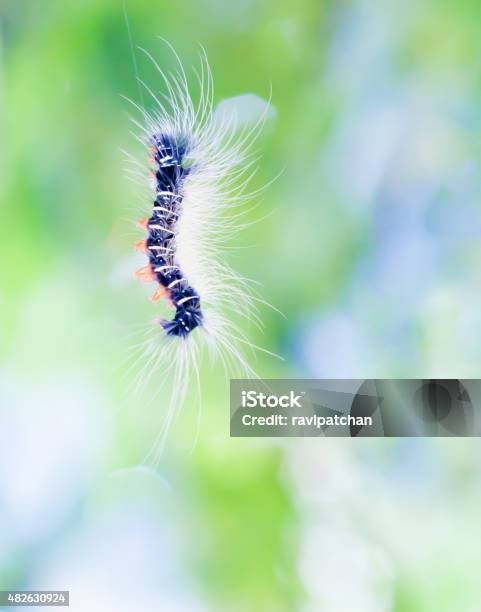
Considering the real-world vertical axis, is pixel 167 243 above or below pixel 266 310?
above

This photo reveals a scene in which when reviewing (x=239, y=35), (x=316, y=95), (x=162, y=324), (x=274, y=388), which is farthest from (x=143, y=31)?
(x=274, y=388)

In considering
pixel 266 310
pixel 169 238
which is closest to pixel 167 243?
pixel 169 238

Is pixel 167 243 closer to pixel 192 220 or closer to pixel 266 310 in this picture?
pixel 192 220

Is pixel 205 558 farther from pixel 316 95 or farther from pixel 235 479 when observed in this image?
pixel 316 95
